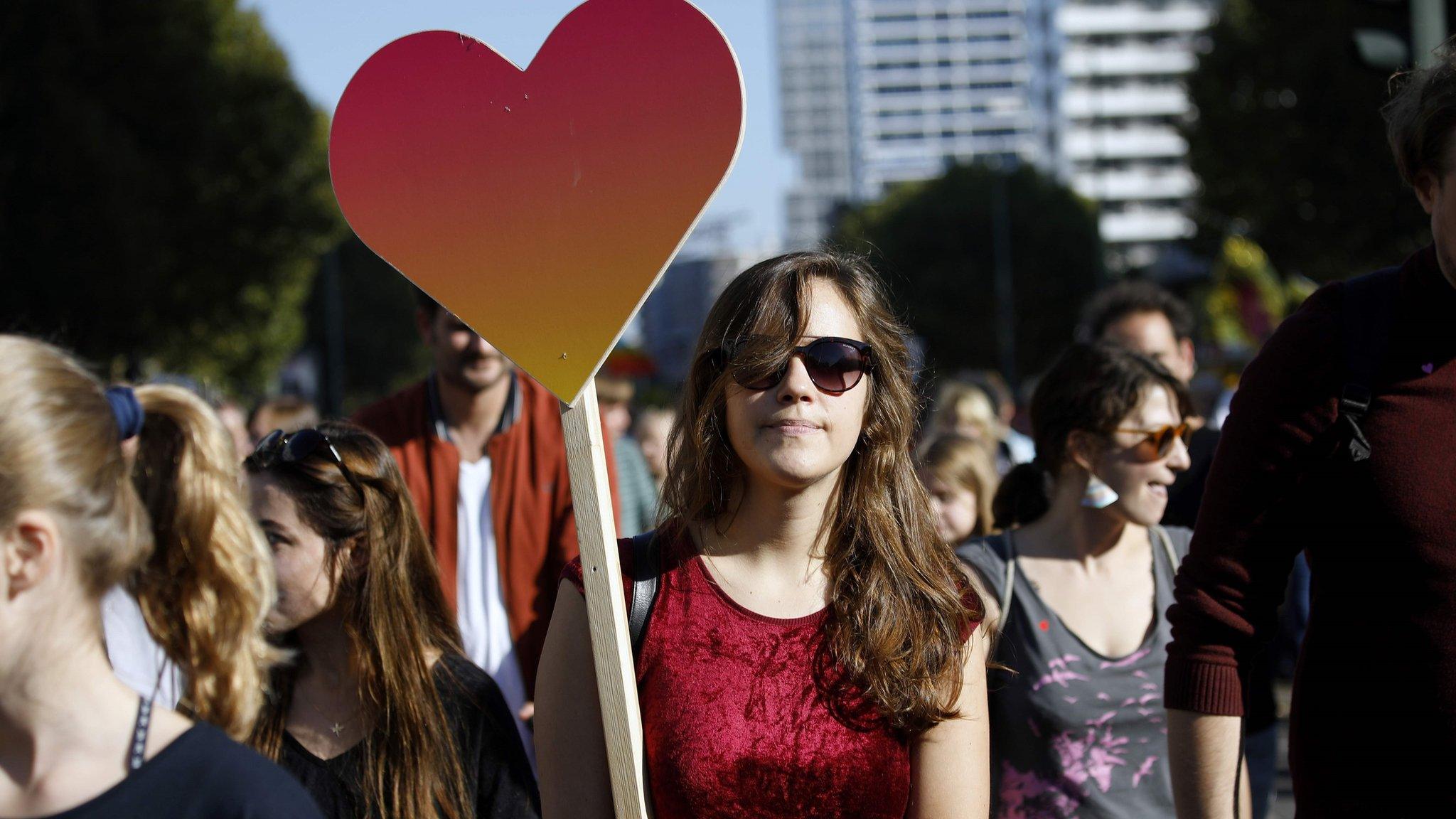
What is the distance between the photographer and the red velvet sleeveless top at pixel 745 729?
206 centimetres

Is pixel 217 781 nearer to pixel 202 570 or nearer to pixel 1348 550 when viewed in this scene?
pixel 202 570

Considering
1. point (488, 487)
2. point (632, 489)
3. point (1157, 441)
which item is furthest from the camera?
point (632, 489)

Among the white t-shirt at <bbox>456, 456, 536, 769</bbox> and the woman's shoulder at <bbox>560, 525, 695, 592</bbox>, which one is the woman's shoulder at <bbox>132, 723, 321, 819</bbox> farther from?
the white t-shirt at <bbox>456, 456, 536, 769</bbox>

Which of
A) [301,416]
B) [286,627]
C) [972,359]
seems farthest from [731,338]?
[972,359]

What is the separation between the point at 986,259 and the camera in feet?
154

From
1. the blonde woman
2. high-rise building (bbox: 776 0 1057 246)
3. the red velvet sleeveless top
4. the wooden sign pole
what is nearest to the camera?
the wooden sign pole

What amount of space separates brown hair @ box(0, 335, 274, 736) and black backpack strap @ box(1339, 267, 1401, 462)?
66.6 inches

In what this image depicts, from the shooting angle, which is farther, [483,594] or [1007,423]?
[1007,423]

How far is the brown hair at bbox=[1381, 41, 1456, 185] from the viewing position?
6.89 feet

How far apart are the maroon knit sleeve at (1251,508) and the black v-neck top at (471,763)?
117 centimetres

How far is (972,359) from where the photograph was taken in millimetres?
45750

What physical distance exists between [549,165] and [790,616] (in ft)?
2.55

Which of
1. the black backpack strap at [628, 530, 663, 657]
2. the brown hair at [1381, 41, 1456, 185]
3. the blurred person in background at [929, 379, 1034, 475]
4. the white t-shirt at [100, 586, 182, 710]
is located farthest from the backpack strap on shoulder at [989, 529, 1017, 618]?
the blurred person in background at [929, 379, 1034, 475]

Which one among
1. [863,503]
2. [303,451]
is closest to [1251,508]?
[863,503]
